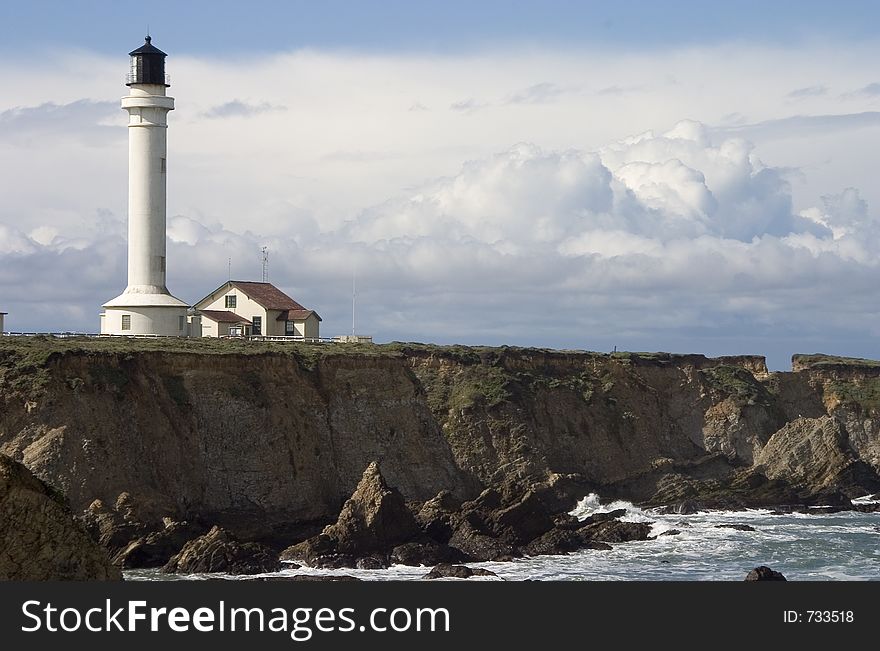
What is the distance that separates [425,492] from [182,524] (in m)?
17.1

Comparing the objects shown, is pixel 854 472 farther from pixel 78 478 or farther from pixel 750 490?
pixel 78 478

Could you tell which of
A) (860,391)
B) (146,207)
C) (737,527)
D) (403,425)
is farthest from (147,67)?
(860,391)

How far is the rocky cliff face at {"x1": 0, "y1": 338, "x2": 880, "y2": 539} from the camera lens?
58.6 metres

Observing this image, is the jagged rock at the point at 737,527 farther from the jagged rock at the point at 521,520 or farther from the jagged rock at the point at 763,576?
the jagged rock at the point at 763,576

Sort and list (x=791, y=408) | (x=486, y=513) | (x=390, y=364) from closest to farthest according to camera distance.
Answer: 1. (x=486, y=513)
2. (x=390, y=364)
3. (x=791, y=408)

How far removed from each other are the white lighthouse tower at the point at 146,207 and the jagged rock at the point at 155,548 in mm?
20479

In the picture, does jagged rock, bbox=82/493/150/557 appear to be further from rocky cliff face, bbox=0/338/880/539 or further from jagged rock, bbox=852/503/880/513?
jagged rock, bbox=852/503/880/513

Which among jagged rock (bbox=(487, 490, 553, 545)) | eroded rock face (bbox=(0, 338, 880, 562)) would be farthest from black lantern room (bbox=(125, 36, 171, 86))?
jagged rock (bbox=(487, 490, 553, 545))

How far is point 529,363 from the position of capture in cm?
8431

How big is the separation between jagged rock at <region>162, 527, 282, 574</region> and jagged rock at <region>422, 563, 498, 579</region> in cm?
557

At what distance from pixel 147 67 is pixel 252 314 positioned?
16.5m

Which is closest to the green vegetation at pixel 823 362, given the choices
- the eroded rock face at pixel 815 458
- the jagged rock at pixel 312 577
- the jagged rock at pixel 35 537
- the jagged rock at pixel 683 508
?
the eroded rock face at pixel 815 458

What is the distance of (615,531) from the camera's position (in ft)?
213

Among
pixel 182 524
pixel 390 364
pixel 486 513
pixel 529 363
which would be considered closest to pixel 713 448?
pixel 529 363
